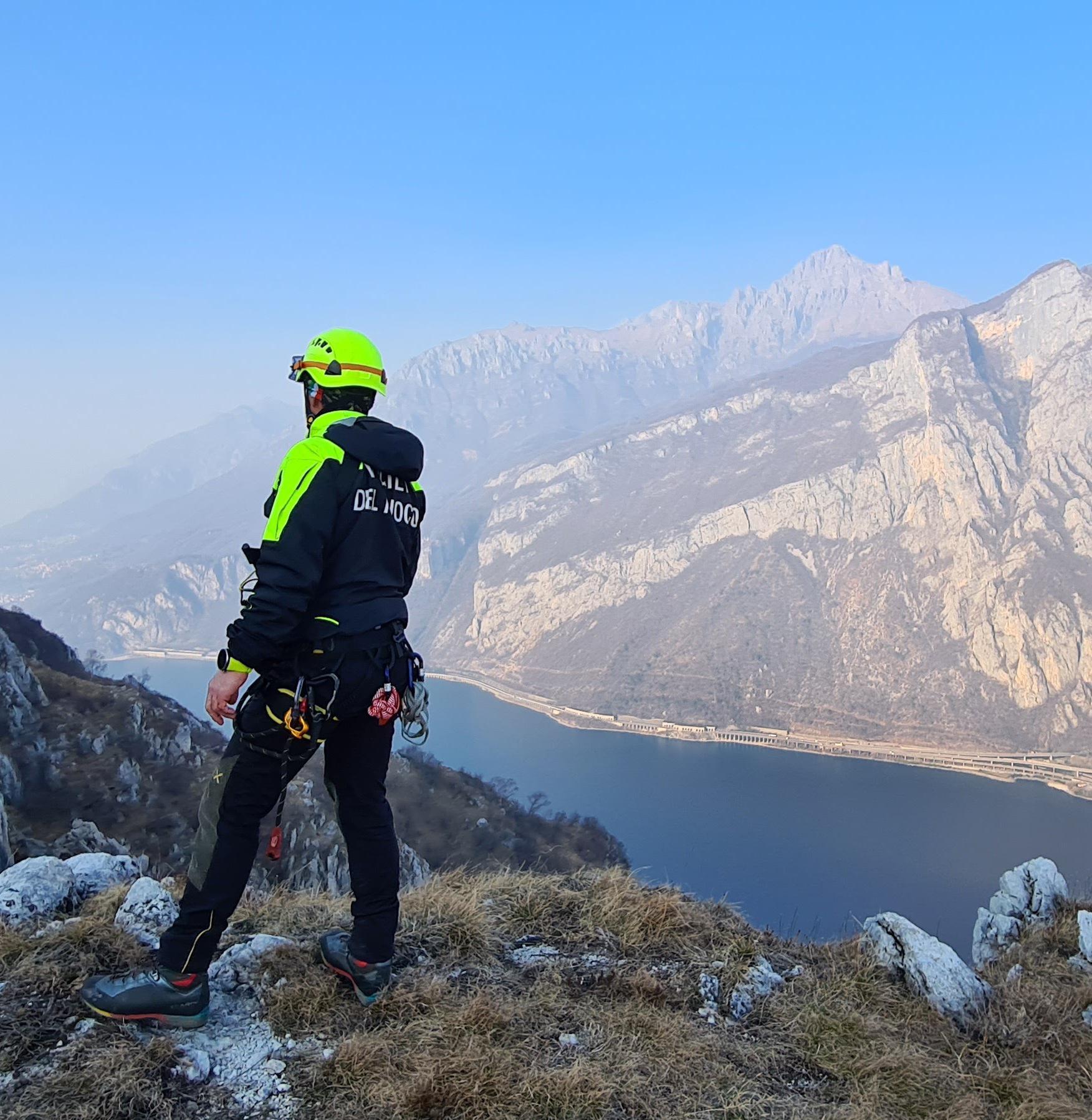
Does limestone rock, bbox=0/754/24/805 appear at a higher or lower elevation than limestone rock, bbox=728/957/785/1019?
lower

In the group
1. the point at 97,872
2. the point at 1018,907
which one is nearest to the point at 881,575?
the point at 1018,907

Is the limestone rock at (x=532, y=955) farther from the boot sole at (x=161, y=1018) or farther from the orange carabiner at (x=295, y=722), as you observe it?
the orange carabiner at (x=295, y=722)

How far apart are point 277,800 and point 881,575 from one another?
504 ft

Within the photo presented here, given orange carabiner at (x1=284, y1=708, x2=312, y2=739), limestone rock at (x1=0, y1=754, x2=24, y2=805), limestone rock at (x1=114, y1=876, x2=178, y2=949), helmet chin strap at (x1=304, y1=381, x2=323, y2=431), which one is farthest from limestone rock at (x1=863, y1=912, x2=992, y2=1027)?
limestone rock at (x1=0, y1=754, x2=24, y2=805)

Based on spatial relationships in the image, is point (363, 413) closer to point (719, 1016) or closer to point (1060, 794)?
point (719, 1016)

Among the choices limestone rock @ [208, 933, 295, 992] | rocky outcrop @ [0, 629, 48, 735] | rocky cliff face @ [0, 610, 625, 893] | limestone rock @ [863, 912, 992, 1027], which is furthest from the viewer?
rocky outcrop @ [0, 629, 48, 735]

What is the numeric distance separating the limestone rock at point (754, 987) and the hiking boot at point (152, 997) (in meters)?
2.12

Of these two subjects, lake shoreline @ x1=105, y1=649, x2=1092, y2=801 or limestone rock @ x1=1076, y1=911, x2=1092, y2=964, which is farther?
lake shoreline @ x1=105, y1=649, x2=1092, y2=801

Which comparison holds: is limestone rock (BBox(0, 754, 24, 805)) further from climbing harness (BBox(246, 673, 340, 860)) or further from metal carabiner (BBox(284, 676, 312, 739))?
metal carabiner (BBox(284, 676, 312, 739))

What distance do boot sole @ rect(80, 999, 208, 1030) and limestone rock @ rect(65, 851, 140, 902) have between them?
4.85 ft

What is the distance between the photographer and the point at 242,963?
3244mm

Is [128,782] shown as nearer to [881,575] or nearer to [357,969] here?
[357,969]

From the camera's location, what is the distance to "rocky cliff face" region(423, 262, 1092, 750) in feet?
385

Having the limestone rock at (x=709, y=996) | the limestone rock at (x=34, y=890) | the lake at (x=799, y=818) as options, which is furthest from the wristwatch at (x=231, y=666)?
the lake at (x=799, y=818)
